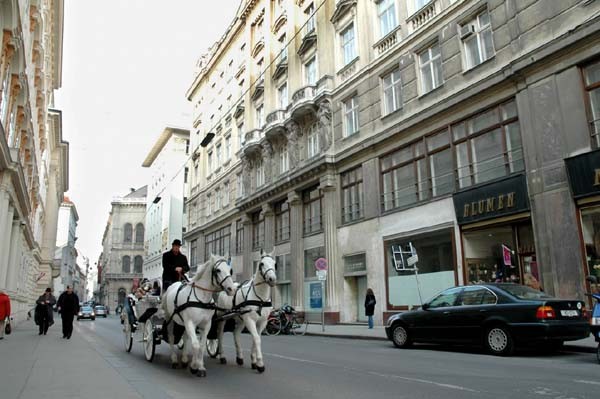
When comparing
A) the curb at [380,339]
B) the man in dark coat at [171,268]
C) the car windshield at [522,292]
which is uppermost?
the man in dark coat at [171,268]

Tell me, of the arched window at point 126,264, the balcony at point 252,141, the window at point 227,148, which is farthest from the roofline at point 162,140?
the balcony at point 252,141

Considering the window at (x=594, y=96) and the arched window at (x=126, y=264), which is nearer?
the window at (x=594, y=96)

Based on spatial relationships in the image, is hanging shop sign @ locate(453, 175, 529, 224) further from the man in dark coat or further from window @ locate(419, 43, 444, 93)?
the man in dark coat

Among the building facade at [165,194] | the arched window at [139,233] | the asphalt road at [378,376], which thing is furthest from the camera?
the arched window at [139,233]

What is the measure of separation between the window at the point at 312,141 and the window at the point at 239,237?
1098 centimetres

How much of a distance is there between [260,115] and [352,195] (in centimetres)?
1543

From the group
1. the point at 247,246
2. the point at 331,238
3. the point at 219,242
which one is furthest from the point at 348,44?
the point at 219,242

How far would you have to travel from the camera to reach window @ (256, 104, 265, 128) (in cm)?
3755

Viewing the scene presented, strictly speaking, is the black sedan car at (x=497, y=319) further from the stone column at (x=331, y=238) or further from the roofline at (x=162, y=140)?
the roofline at (x=162, y=140)

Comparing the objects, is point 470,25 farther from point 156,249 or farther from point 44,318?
point 156,249

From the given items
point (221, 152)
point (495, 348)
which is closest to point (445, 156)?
point (495, 348)

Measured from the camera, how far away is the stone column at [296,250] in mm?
28969

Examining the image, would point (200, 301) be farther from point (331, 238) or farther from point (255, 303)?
point (331, 238)

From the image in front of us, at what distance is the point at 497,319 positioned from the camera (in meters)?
11.3
